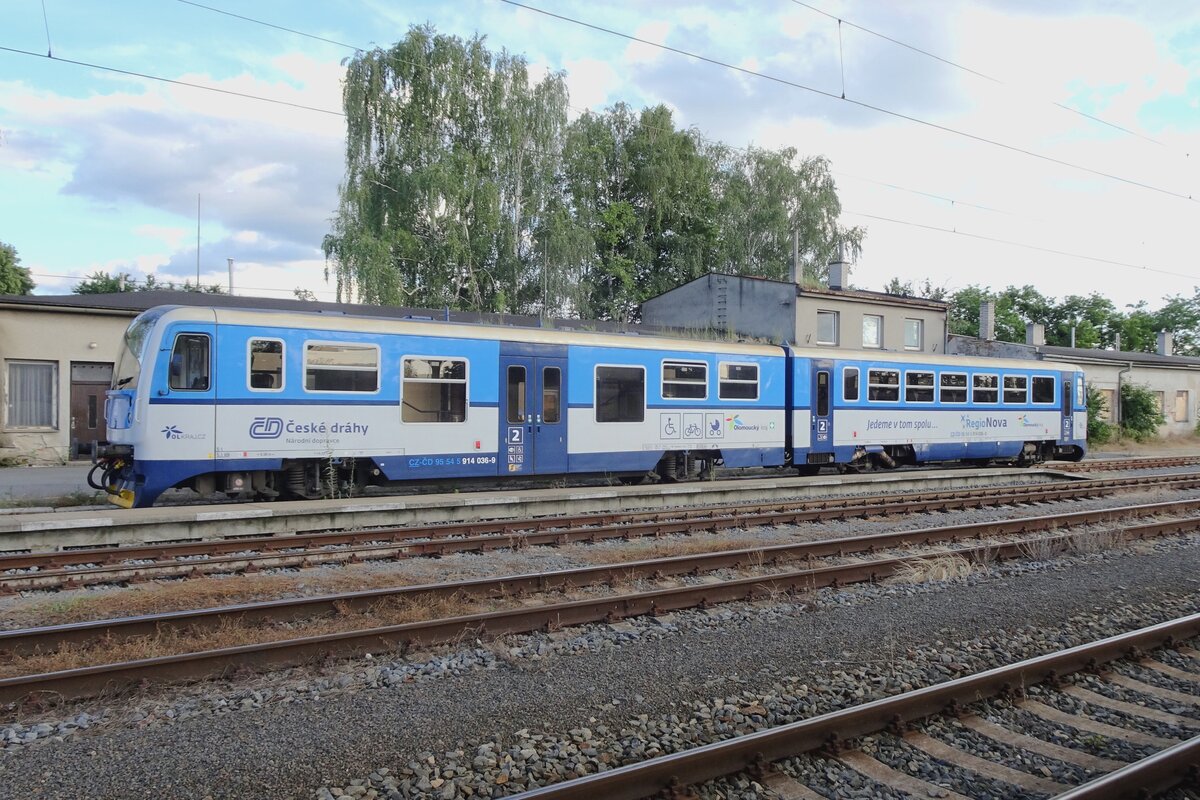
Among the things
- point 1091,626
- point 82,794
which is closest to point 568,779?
point 82,794

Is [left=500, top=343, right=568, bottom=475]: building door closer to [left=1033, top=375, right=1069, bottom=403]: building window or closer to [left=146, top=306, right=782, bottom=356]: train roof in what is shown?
[left=146, top=306, right=782, bottom=356]: train roof

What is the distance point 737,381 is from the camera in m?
15.5

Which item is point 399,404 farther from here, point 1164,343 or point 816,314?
point 1164,343

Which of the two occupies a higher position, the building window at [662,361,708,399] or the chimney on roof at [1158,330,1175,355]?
the chimney on roof at [1158,330,1175,355]

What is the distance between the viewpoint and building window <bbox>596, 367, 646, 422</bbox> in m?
14.1

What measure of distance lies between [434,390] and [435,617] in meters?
6.33

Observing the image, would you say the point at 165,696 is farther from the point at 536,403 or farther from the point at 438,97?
the point at 438,97

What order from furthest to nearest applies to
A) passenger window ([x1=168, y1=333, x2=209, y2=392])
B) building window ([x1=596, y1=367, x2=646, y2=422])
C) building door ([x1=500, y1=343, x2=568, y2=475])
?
building window ([x1=596, y1=367, x2=646, y2=422]) < building door ([x1=500, y1=343, x2=568, y2=475]) < passenger window ([x1=168, y1=333, x2=209, y2=392])

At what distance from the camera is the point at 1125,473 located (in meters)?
20.6

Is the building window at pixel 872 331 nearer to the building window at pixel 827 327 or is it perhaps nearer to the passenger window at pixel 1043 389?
the building window at pixel 827 327

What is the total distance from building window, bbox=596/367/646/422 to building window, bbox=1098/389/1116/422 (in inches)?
1043

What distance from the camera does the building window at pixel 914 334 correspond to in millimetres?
31641

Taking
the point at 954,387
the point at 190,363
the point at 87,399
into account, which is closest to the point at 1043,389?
the point at 954,387

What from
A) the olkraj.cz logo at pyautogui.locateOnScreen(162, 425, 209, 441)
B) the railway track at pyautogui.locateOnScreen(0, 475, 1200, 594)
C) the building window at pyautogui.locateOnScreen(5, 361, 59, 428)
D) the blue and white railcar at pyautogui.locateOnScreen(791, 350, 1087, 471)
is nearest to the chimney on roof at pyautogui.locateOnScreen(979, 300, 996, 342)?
the blue and white railcar at pyautogui.locateOnScreen(791, 350, 1087, 471)
